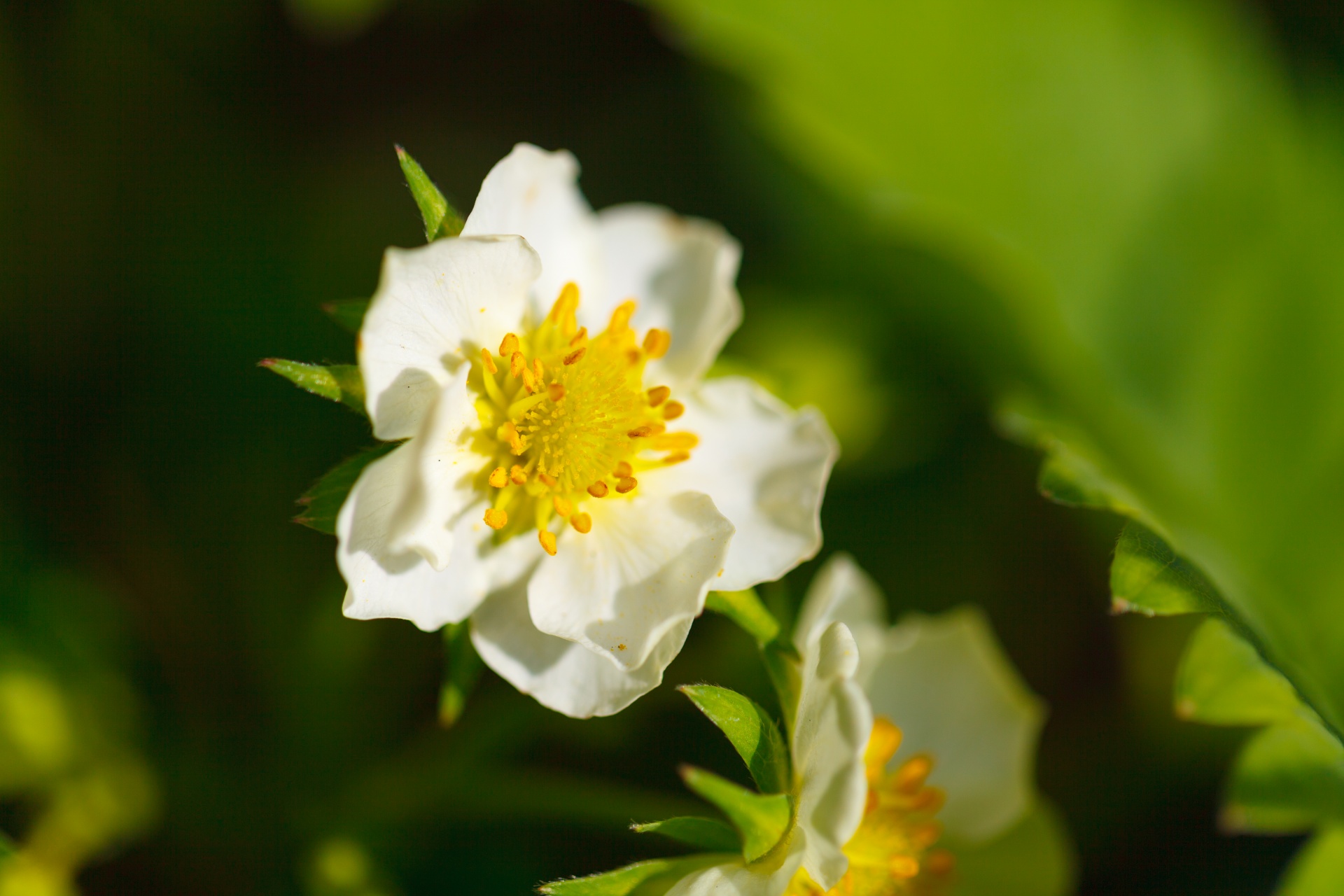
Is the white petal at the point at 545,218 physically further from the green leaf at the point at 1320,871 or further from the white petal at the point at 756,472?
the green leaf at the point at 1320,871

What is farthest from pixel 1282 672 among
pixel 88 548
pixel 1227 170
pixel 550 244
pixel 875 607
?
pixel 88 548

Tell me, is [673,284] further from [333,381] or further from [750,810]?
[750,810]

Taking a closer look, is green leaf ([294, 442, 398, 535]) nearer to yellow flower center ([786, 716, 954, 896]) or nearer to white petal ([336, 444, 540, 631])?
white petal ([336, 444, 540, 631])

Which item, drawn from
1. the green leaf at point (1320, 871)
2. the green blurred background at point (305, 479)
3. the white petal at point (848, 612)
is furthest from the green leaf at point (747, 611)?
the green leaf at point (1320, 871)

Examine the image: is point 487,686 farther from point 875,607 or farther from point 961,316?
point 961,316

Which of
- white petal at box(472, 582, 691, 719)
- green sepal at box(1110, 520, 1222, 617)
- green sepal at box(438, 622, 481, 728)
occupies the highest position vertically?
green sepal at box(1110, 520, 1222, 617)

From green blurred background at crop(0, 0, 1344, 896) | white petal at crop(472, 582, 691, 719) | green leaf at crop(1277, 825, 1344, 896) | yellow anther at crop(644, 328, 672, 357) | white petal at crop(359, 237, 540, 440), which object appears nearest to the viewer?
white petal at crop(359, 237, 540, 440)

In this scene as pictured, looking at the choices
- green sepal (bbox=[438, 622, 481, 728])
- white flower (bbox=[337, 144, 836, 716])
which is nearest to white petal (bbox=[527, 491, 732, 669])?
white flower (bbox=[337, 144, 836, 716])
